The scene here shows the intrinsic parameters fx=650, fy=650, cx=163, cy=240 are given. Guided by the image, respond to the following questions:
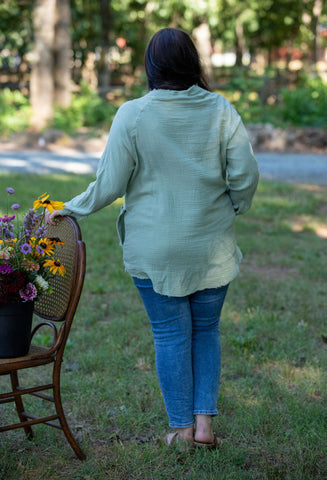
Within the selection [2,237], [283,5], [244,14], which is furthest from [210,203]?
[283,5]

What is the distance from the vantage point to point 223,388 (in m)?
3.87

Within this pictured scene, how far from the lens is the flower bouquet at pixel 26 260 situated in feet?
8.50

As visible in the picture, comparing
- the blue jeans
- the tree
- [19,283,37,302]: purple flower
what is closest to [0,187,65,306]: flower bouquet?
[19,283,37,302]: purple flower

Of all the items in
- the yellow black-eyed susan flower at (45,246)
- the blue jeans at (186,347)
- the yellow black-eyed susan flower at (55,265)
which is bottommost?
the blue jeans at (186,347)

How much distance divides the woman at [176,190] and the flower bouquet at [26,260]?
0.46 ft

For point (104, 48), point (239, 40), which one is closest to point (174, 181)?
point (104, 48)

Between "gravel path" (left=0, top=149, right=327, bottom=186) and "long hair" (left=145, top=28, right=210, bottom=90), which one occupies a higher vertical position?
"long hair" (left=145, top=28, right=210, bottom=90)

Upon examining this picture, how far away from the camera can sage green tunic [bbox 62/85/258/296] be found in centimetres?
267

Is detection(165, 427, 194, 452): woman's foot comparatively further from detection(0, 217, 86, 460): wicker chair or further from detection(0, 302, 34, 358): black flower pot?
detection(0, 302, 34, 358): black flower pot

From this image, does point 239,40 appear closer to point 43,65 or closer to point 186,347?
point 43,65

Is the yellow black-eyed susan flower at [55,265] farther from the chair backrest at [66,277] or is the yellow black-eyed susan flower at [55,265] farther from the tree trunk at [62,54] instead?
the tree trunk at [62,54]

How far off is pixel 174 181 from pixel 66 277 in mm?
645

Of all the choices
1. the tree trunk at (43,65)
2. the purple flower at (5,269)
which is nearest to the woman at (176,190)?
the purple flower at (5,269)

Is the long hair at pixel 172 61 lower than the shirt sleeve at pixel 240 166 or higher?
higher
